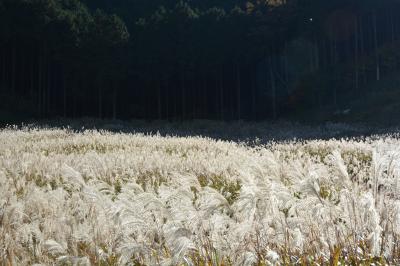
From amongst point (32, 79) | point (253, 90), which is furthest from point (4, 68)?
point (253, 90)

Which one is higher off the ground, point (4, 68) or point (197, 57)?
point (197, 57)

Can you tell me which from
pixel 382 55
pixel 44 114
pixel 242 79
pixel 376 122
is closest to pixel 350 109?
pixel 376 122

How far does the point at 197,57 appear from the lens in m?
46.7

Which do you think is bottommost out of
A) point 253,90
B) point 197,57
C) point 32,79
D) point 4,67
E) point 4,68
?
point 253,90

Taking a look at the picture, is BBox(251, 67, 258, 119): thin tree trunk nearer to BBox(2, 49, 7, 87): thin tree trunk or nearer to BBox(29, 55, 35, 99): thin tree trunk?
BBox(29, 55, 35, 99): thin tree trunk

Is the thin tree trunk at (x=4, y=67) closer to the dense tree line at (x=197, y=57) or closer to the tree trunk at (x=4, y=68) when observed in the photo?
the tree trunk at (x=4, y=68)

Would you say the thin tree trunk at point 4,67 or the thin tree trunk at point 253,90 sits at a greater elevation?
the thin tree trunk at point 4,67

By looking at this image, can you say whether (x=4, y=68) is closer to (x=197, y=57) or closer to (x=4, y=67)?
(x=4, y=67)

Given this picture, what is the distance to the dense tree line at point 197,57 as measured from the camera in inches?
1719

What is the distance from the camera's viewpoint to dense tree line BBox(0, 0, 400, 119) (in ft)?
143

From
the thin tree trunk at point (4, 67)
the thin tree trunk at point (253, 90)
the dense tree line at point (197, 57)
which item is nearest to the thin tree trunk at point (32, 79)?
the dense tree line at point (197, 57)

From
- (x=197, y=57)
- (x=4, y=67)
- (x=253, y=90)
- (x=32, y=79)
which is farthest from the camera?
(x=253, y=90)

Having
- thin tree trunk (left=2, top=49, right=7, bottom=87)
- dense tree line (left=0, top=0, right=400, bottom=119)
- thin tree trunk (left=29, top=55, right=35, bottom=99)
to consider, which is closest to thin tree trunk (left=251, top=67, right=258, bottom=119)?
dense tree line (left=0, top=0, right=400, bottom=119)

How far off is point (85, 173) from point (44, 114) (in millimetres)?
38425
